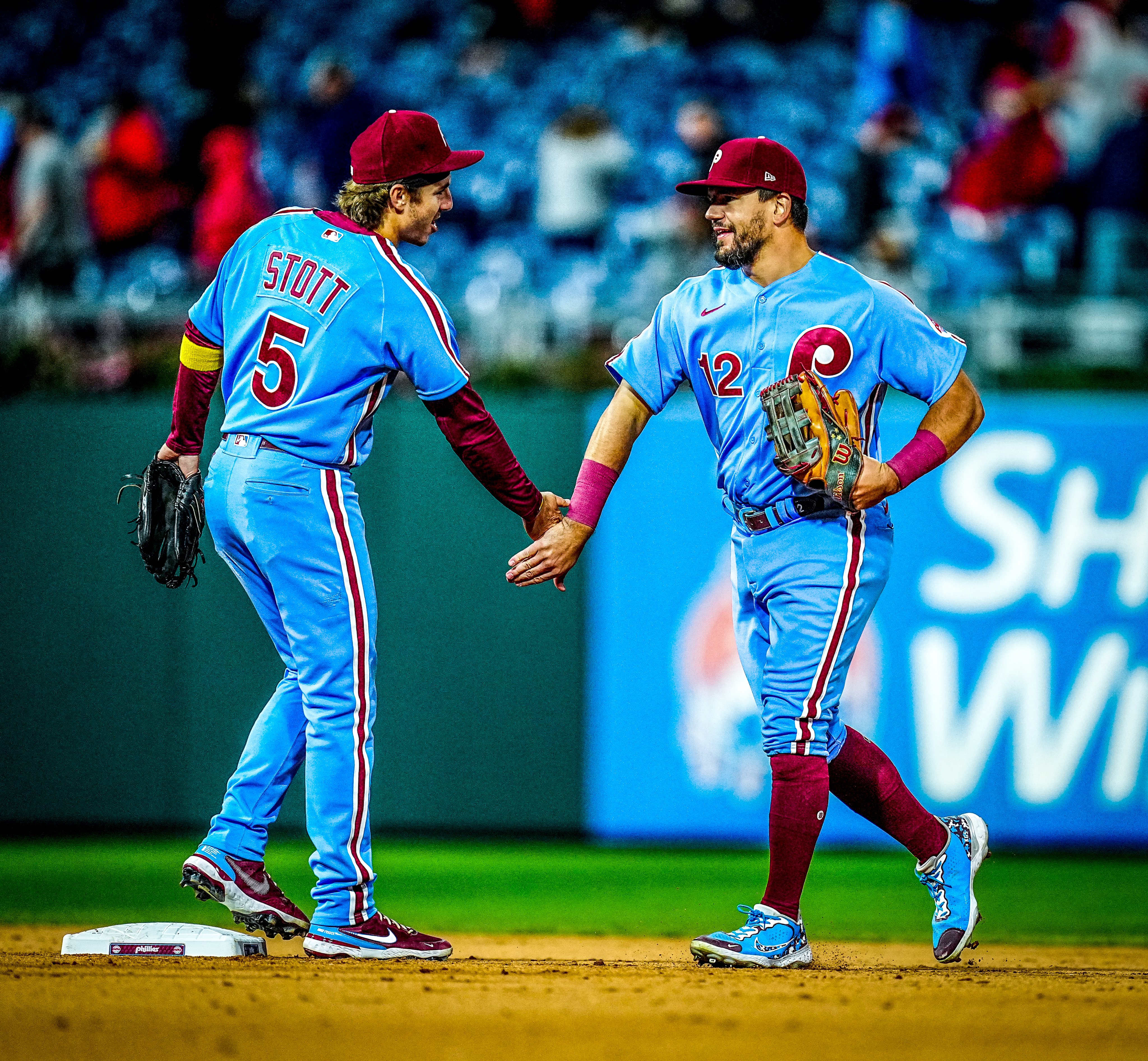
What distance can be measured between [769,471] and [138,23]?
10130 mm

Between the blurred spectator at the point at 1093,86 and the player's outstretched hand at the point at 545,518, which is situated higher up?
the blurred spectator at the point at 1093,86

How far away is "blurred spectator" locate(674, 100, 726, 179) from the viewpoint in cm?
823

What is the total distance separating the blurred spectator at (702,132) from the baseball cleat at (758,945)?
16.1 feet

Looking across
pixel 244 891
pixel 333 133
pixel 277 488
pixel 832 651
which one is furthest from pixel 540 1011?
pixel 333 133

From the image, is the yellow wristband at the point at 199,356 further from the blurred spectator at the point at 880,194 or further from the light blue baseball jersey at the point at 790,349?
the blurred spectator at the point at 880,194

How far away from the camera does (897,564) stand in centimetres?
682

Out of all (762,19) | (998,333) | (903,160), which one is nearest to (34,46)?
(762,19)

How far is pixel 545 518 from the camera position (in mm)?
4348

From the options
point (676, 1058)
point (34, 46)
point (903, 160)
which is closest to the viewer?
point (676, 1058)

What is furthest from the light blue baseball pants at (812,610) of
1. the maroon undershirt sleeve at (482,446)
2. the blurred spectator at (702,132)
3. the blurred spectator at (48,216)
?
the blurred spectator at (48,216)

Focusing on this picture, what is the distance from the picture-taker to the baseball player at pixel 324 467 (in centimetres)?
395

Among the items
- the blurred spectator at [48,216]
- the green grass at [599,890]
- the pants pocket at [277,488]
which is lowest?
the green grass at [599,890]

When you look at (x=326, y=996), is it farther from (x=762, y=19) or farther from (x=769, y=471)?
(x=762, y=19)

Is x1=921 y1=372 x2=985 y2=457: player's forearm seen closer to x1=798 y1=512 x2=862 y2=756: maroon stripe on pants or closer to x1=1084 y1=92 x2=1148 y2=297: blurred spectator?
x1=798 y1=512 x2=862 y2=756: maroon stripe on pants
